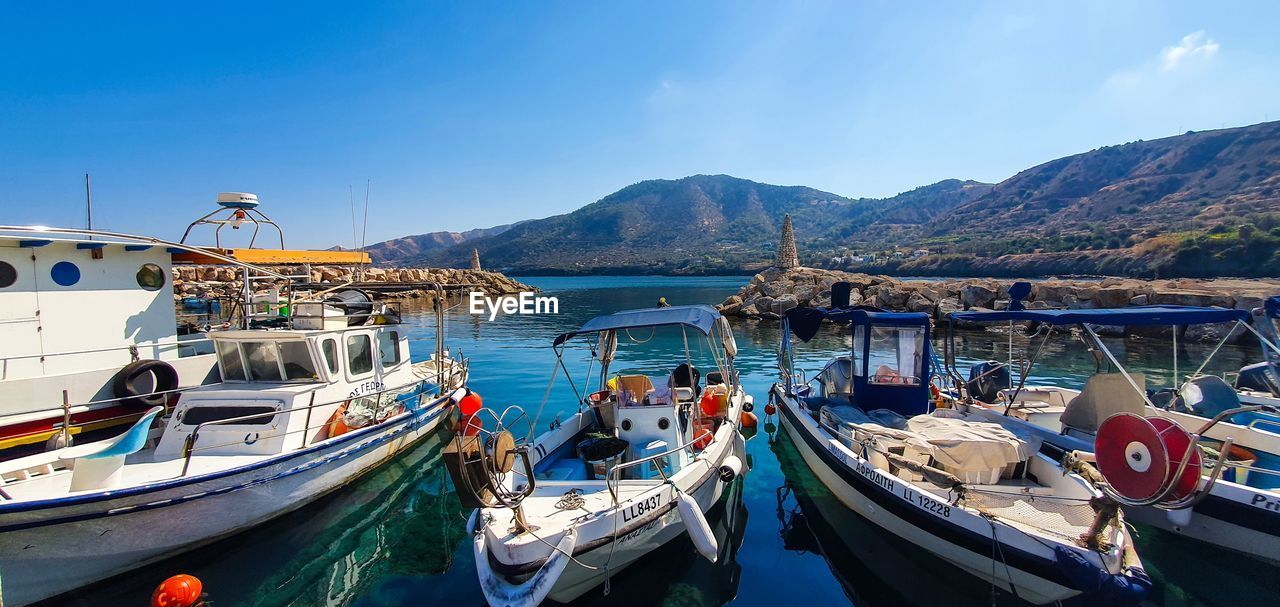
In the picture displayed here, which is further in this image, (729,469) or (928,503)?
(729,469)

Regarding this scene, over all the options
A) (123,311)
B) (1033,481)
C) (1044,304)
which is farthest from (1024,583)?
(1044,304)

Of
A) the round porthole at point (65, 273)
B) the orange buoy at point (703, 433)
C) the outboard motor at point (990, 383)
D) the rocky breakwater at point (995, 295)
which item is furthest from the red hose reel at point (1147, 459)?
the round porthole at point (65, 273)

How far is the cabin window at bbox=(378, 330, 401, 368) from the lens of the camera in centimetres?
1235

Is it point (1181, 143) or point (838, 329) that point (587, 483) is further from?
point (1181, 143)

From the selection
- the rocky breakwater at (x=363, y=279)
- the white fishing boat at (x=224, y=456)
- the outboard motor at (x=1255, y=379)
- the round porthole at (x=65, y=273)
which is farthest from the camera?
the rocky breakwater at (x=363, y=279)

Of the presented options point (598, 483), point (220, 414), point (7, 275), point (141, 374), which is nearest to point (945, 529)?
point (598, 483)

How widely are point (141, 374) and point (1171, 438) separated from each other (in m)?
16.1

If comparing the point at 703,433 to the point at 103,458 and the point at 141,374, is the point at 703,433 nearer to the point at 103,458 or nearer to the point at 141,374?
the point at 103,458

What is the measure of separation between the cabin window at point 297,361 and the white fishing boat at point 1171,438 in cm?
1223

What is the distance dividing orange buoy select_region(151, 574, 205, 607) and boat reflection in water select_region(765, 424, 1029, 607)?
7.92 m

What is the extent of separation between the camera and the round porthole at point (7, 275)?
31.3ft

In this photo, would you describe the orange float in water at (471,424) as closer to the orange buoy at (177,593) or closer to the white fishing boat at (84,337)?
the orange buoy at (177,593)

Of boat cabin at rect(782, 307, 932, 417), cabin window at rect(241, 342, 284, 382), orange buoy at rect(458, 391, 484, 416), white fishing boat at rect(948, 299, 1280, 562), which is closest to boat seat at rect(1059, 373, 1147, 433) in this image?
white fishing boat at rect(948, 299, 1280, 562)

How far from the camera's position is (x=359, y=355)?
1118 centimetres
